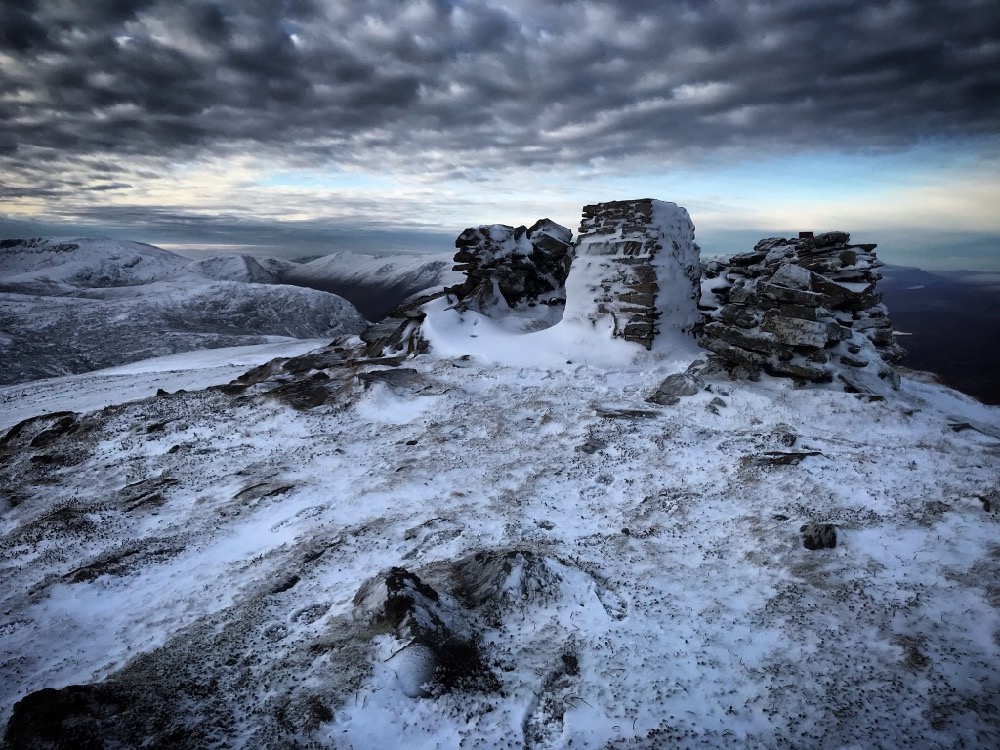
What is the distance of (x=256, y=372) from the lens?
26.6 meters

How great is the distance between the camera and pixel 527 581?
7504 millimetres

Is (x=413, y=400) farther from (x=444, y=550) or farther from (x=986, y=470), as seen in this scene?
(x=986, y=470)

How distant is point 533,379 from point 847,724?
47.2 feet

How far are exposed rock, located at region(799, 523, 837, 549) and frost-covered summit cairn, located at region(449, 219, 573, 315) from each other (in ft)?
68.0

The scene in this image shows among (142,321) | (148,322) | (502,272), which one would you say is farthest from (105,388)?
(142,321)

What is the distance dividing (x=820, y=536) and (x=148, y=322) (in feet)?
432

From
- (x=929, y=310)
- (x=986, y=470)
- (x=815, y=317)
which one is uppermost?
(x=815, y=317)

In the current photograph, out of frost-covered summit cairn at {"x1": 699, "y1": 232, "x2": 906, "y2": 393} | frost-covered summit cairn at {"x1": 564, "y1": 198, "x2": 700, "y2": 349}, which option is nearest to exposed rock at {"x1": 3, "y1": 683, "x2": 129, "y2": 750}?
frost-covered summit cairn at {"x1": 699, "y1": 232, "x2": 906, "y2": 393}

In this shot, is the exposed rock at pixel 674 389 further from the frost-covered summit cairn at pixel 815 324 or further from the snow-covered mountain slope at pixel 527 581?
the frost-covered summit cairn at pixel 815 324

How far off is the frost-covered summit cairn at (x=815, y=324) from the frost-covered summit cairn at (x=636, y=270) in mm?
3048

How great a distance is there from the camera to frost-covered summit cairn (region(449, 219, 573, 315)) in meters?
28.3

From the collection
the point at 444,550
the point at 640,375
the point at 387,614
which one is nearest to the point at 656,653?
the point at 387,614

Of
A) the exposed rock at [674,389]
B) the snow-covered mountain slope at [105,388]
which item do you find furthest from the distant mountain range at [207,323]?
the snow-covered mountain slope at [105,388]

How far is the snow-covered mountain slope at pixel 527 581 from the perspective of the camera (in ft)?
17.6
